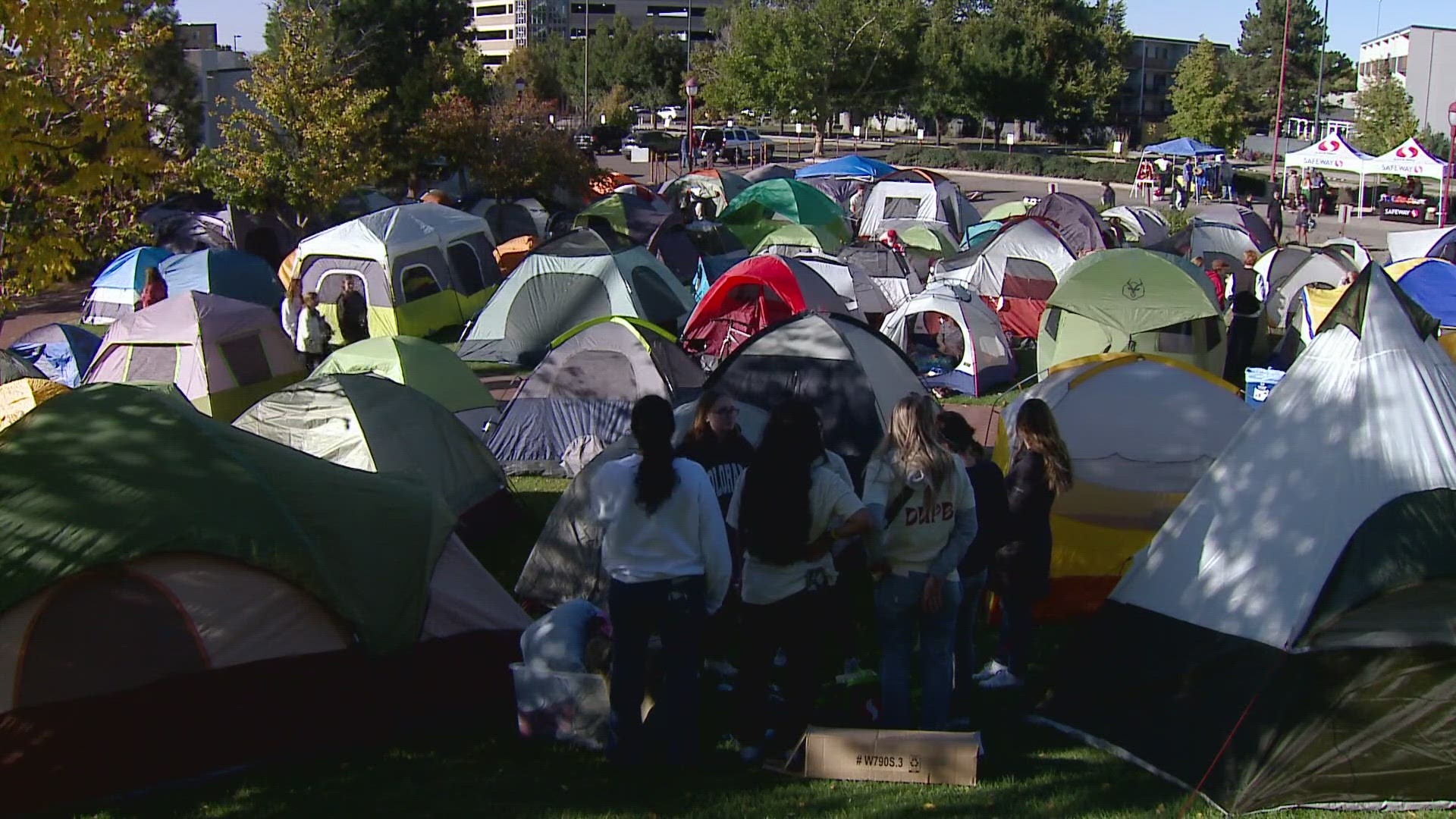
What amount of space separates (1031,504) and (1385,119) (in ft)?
128

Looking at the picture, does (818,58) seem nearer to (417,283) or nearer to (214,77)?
(214,77)

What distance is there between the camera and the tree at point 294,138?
66.1 ft

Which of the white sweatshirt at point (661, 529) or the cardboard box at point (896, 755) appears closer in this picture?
the white sweatshirt at point (661, 529)

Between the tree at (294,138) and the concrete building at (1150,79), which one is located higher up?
the concrete building at (1150,79)

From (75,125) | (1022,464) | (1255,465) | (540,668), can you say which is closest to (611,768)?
(540,668)

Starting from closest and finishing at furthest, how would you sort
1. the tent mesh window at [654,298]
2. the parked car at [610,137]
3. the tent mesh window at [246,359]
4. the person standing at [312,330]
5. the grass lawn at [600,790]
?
1. the grass lawn at [600,790]
2. the tent mesh window at [246,359]
3. the person standing at [312,330]
4. the tent mesh window at [654,298]
5. the parked car at [610,137]

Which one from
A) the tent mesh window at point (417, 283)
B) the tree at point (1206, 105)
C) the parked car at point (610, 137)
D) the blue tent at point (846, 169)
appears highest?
the tree at point (1206, 105)

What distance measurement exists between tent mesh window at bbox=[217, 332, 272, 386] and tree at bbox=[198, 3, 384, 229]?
29.0ft

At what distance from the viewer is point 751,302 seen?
14594 mm

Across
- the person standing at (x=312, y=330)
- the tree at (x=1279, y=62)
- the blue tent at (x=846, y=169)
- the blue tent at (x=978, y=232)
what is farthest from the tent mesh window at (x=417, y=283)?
the tree at (x=1279, y=62)

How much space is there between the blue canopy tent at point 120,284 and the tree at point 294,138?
352 cm

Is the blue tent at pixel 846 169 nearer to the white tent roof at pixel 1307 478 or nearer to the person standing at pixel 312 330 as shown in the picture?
the person standing at pixel 312 330

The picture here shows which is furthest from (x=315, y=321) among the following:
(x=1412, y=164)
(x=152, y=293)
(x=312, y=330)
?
(x=1412, y=164)

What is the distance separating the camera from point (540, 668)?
222 inches
